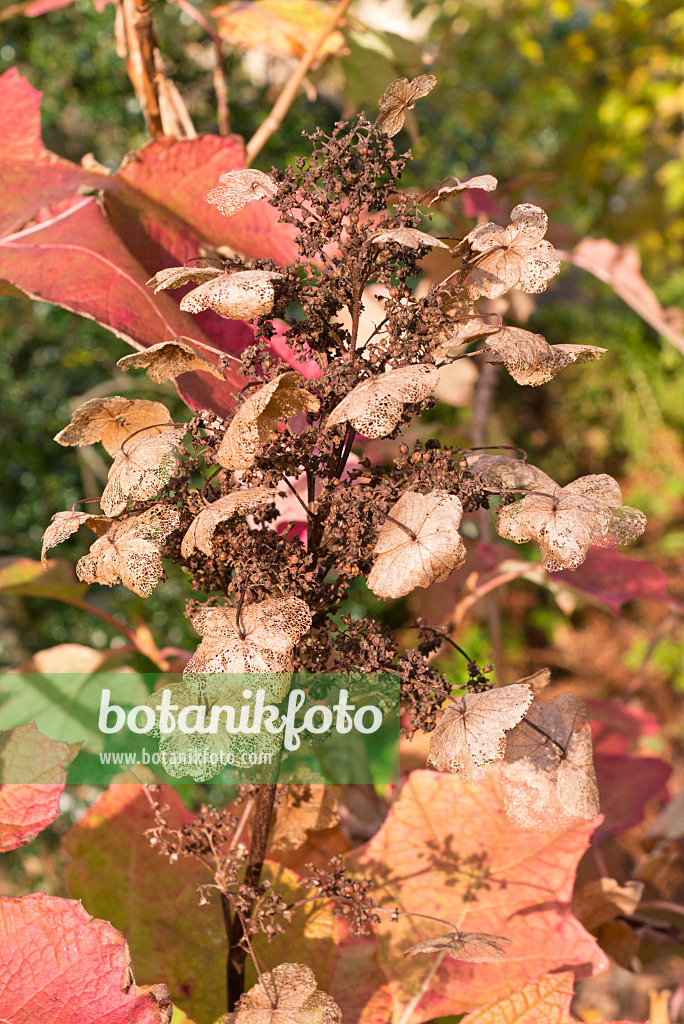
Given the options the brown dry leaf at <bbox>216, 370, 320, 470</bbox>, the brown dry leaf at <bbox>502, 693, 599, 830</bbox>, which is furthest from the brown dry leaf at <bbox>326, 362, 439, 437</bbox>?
the brown dry leaf at <bbox>502, 693, 599, 830</bbox>

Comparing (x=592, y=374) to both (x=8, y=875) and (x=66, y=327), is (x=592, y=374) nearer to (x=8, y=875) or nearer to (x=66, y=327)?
(x=66, y=327)

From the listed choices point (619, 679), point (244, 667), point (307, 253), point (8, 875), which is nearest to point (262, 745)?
point (244, 667)

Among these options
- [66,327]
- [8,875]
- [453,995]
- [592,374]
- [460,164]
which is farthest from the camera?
[592,374]

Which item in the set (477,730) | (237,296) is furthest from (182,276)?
(477,730)

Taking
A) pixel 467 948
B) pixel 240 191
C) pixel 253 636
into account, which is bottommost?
pixel 467 948

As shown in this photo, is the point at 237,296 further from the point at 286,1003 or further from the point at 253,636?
the point at 286,1003

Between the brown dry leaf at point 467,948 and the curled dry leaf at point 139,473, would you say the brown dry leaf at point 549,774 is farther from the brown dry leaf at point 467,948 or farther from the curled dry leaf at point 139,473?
the curled dry leaf at point 139,473

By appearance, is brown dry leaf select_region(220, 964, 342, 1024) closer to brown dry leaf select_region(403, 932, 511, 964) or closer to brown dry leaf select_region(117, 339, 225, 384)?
brown dry leaf select_region(403, 932, 511, 964)
